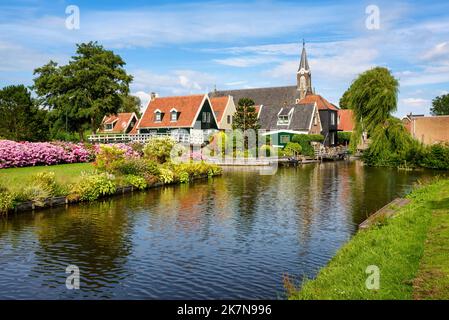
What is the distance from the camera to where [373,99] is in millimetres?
53375

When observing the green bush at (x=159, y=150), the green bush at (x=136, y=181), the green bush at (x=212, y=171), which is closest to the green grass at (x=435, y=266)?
the green bush at (x=136, y=181)

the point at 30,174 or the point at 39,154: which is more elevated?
the point at 39,154

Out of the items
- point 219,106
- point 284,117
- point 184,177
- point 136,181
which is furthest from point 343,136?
point 136,181

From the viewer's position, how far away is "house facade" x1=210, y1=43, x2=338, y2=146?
251 feet

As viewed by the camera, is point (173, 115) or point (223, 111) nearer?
point (173, 115)

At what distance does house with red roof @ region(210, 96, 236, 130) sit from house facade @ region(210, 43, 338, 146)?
304 inches

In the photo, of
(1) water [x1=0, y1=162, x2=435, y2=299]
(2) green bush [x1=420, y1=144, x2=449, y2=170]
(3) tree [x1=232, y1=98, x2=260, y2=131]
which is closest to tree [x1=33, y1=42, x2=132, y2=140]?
(3) tree [x1=232, y1=98, x2=260, y2=131]

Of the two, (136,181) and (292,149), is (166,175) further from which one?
(292,149)

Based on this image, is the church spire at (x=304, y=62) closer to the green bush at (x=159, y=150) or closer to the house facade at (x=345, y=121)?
the house facade at (x=345, y=121)

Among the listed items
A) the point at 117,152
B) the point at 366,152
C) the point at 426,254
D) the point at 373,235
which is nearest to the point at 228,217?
the point at 373,235

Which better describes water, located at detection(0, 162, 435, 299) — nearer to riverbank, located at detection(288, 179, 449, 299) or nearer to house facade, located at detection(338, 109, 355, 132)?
riverbank, located at detection(288, 179, 449, 299)

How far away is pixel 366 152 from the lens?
181 ft

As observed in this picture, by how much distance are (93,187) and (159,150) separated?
1398cm

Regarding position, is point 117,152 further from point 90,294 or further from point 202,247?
point 90,294
